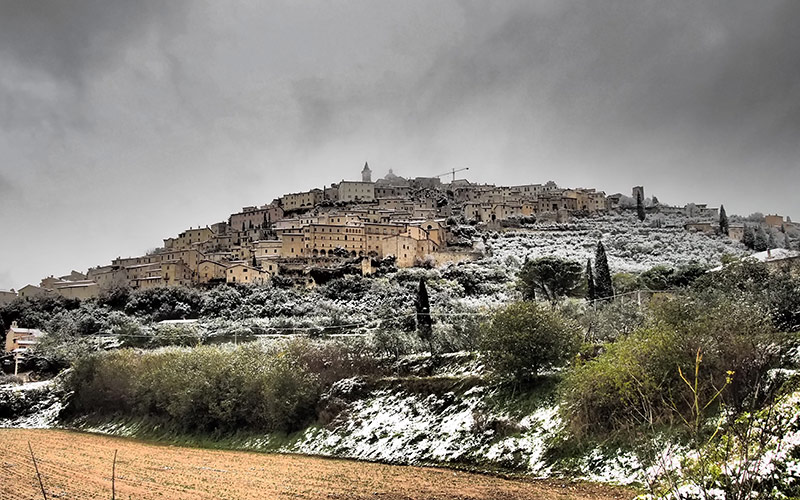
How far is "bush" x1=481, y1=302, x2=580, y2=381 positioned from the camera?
30266 mm

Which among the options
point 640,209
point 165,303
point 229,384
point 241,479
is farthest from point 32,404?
point 640,209

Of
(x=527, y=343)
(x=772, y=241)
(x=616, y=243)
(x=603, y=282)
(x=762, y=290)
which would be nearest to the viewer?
(x=527, y=343)

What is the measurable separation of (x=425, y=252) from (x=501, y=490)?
76.6 metres

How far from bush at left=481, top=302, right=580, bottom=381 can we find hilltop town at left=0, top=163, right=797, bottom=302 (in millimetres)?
60271

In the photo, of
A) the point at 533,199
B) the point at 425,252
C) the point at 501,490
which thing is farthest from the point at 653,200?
the point at 501,490

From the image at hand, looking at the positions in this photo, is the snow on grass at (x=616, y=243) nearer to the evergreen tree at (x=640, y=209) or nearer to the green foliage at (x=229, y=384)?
the evergreen tree at (x=640, y=209)

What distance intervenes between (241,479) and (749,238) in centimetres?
10679

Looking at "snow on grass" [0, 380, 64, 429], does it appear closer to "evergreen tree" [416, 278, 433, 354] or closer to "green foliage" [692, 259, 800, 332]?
"evergreen tree" [416, 278, 433, 354]

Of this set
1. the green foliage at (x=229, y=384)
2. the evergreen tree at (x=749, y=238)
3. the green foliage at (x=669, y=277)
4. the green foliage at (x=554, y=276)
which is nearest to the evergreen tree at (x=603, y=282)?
the green foliage at (x=669, y=277)

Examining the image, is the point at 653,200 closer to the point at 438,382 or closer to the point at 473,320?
the point at 473,320

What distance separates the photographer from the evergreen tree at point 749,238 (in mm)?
104812

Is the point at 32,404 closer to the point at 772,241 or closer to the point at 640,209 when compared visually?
the point at 772,241

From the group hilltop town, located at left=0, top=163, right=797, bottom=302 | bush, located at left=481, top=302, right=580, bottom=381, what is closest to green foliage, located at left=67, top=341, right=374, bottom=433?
bush, located at left=481, top=302, right=580, bottom=381

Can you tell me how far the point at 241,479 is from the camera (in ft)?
84.9
